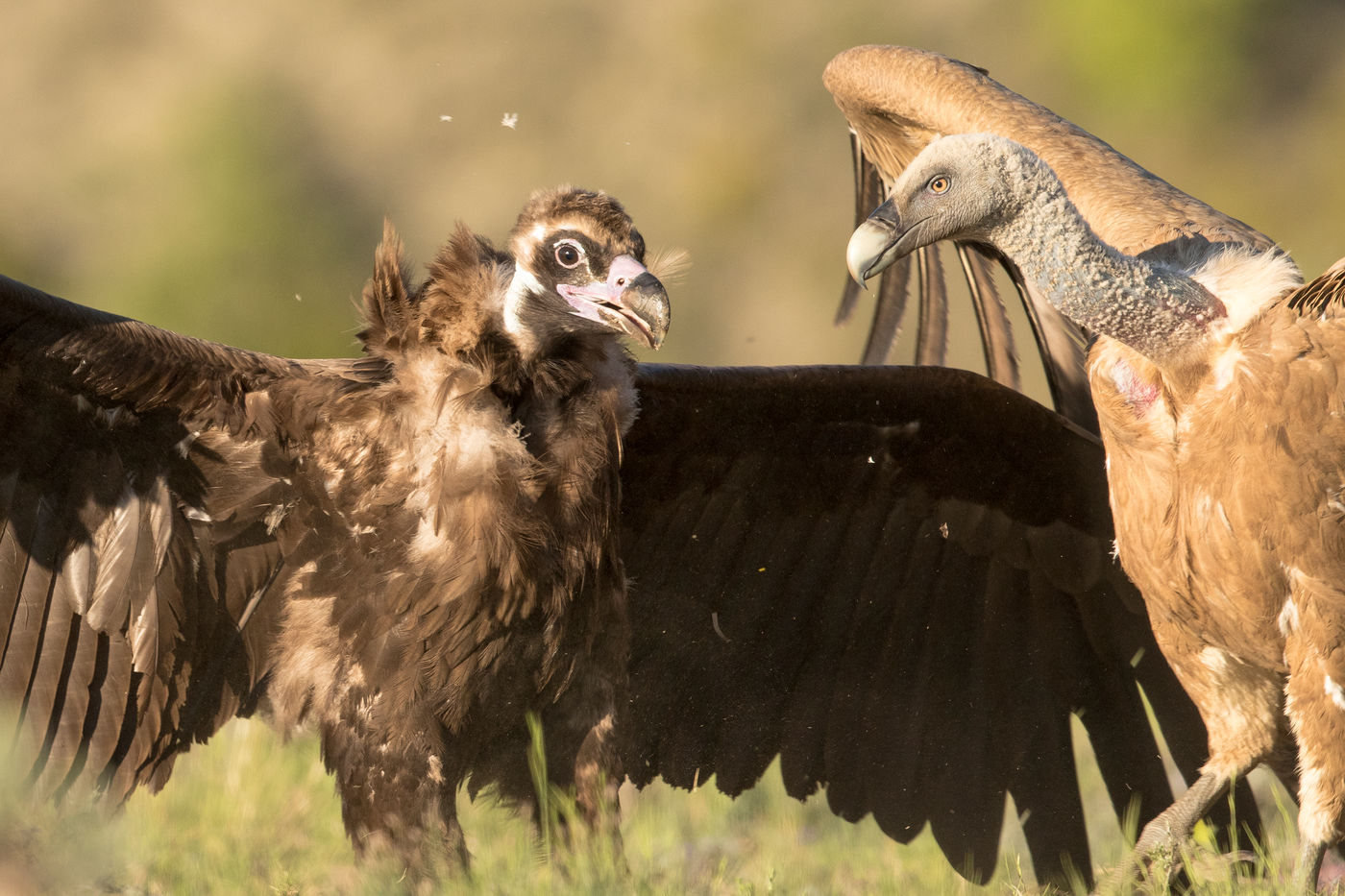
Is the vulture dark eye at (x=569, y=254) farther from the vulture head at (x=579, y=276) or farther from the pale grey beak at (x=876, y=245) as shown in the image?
the pale grey beak at (x=876, y=245)

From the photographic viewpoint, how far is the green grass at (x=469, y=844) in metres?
3.96

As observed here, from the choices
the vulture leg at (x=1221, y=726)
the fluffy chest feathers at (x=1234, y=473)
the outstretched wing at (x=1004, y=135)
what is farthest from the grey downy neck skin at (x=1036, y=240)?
the vulture leg at (x=1221, y=726)

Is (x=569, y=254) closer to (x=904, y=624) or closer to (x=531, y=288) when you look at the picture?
(x=531, y=288)

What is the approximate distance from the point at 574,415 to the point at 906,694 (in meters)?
1.79

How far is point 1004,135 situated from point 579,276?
180 cm

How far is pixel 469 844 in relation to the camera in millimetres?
4859

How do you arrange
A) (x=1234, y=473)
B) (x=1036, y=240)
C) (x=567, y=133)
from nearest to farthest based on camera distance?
(x=1234, y=473)
(x=1036, y=240)
(x=567, y=133)

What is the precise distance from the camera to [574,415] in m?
4.00

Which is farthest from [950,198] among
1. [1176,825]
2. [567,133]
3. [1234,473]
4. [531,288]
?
[567,133]

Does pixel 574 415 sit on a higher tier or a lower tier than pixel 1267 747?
higher

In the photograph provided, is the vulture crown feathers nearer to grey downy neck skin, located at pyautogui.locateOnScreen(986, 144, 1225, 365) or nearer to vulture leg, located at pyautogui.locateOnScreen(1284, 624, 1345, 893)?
grey downy neck skin, located at pyautogui.locateOnScreen(986, 144, 1225, 365)

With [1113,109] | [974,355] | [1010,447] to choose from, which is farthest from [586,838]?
[1113,109]

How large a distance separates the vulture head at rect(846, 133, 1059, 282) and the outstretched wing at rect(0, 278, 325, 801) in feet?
5.05

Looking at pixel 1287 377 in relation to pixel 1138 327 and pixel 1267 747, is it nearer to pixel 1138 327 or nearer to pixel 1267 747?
pixel 1138 327
